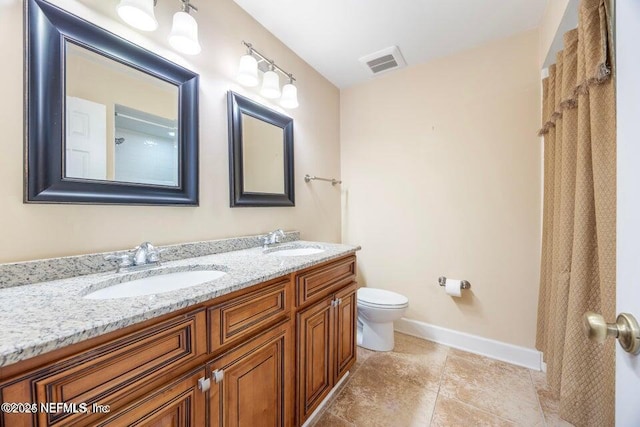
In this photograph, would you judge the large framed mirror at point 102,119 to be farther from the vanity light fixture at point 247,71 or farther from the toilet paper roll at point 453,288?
the toilet paper roll at point 453,288

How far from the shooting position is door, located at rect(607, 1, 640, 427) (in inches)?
16.9

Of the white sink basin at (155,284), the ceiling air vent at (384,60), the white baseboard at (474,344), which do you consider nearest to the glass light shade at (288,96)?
the ceiling air vent at (384,60)

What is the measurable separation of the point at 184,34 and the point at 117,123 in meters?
0.50

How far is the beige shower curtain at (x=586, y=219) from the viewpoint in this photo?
2.70 ft

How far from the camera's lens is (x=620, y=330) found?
441 millimetres

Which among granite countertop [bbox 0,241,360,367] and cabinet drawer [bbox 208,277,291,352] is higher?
granite countertop [bbox 0,241,360,367]

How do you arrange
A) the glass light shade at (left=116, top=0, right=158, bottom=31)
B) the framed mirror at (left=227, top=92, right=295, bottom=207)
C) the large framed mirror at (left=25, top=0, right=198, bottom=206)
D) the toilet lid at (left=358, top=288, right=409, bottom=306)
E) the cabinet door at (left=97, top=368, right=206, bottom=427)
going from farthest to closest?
the toilet lid at (left=358, top=288, right=409, bottom=306), the framed mirror at (left=227, top=92, right=295, bottom=207), the glass light shade at (left=116, top=0, right=158, bottom=31), the large framed mirror at (left=25, top=0, right=198, bottom=206), the cabinet door at (left=97, top=368, right=206, bottom=427)

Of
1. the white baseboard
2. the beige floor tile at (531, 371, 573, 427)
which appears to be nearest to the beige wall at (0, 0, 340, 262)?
the white baseboard

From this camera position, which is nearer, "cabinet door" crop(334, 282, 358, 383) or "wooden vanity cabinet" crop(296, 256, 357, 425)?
"wooden vanity cabinet" crop(296, 256, 357, 425)

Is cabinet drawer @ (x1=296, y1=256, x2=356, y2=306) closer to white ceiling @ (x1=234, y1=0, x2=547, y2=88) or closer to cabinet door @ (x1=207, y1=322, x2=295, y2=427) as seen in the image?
cabinet door @ (x1=207, y1=322, x2=295, y2=427)

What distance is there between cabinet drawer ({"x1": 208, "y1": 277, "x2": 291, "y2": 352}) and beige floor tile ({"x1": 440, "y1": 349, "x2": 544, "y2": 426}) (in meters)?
1.24

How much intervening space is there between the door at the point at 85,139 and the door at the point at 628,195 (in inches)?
59.7

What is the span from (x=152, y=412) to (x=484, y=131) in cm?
237

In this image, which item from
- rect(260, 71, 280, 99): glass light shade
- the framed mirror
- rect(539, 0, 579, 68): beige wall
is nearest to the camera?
rect(539, 0, 579, 68): beige wall
